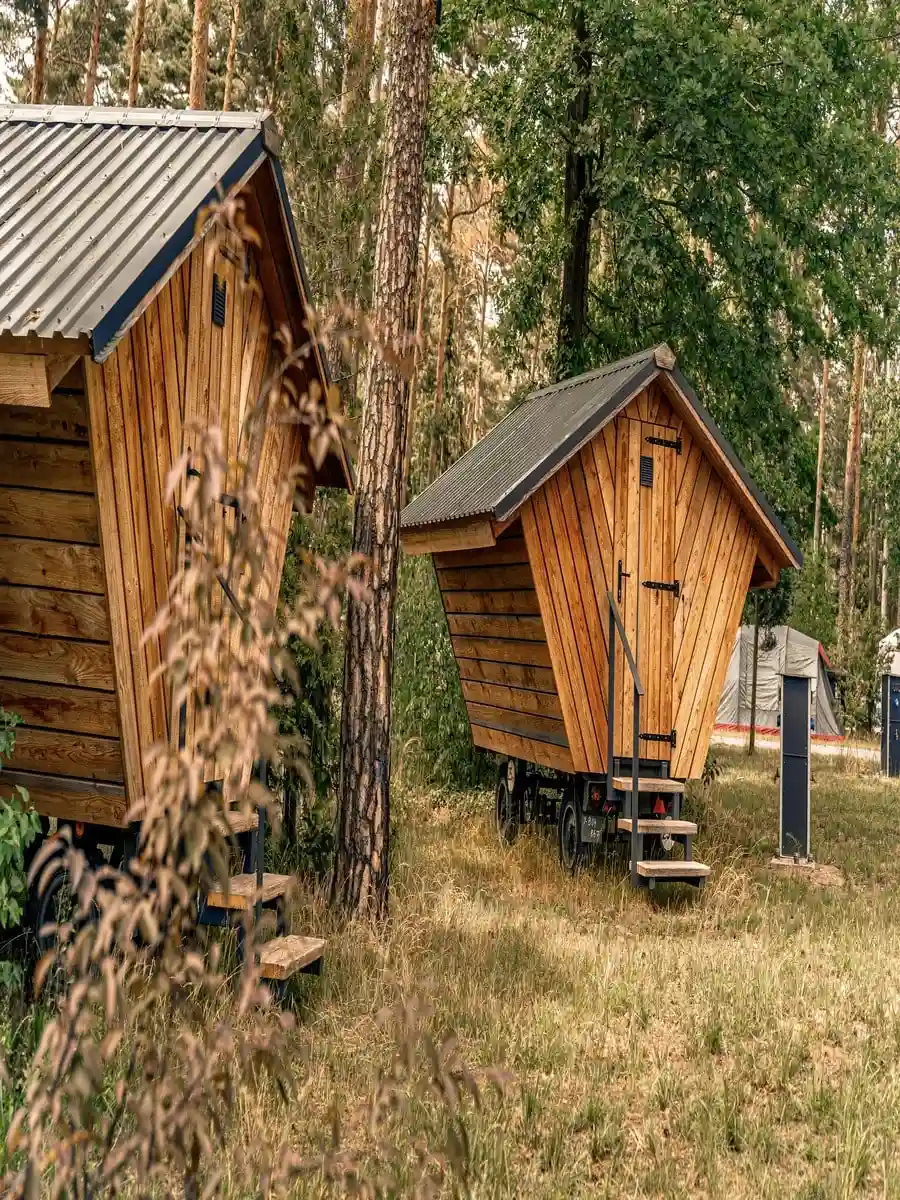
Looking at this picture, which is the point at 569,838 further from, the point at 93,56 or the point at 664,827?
the point at 93,56

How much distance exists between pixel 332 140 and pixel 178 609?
8198mm

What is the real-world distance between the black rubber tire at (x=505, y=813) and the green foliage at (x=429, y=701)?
139cm

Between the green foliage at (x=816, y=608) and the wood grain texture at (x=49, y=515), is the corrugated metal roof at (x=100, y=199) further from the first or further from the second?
the green foliage at (x=816, y=608)

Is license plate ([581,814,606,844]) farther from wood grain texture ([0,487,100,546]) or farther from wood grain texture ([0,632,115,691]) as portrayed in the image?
wood grain texture ([0,487,100,546])

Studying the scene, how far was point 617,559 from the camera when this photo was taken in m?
10.2

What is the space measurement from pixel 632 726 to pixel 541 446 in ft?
8.45

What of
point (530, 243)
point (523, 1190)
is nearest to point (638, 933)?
point (523, 1190)

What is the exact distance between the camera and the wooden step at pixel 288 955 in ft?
18.7

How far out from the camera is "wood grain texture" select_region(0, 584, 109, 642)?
5625mm

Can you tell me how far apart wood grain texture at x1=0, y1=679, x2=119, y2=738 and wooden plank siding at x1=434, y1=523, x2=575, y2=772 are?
15.5 feet

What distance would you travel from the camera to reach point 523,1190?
4.38 metres

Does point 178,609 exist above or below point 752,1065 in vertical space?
above

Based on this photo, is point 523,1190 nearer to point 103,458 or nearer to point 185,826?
point 185,826

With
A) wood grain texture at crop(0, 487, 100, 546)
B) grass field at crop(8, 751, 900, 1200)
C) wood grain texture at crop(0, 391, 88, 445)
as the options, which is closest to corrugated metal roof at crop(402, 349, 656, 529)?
grass field at crop(8, 751, 900, 1200)
